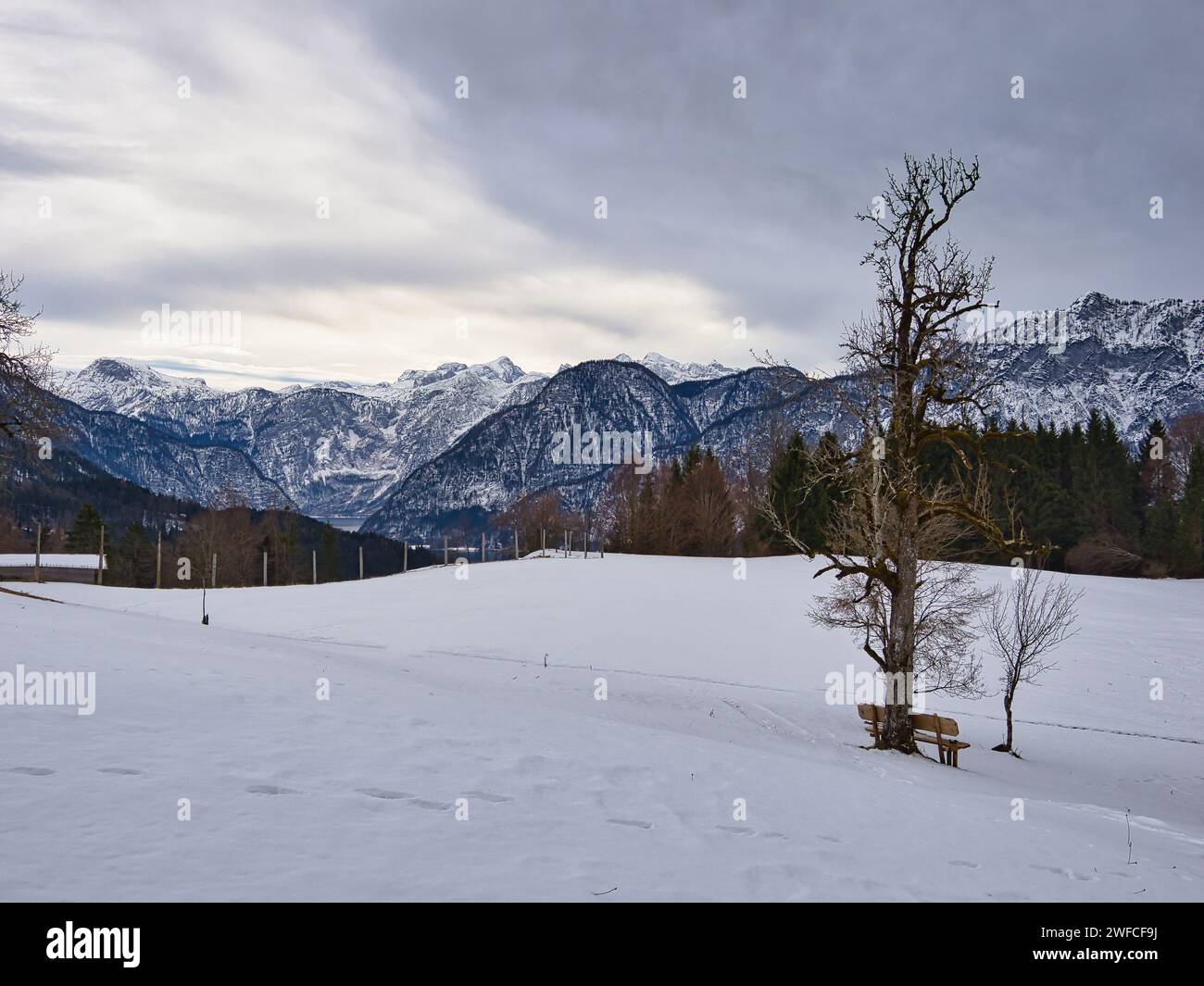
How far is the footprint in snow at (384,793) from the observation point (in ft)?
23.3

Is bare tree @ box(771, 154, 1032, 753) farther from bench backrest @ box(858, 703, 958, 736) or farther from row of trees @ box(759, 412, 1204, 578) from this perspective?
row of trees @ box(759, 412, 1204, 578)

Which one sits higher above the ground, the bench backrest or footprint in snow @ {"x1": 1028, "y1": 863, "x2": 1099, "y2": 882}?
footprint in snow @ {"x1": 1028, "y1": 863, "x2": 1099, "y2": 882}

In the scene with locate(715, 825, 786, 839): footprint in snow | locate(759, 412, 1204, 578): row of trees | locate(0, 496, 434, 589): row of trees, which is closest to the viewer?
locate(715, 825, 786, 839): footprint in snow

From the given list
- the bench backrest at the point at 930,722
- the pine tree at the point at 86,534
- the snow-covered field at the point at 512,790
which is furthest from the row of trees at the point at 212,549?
the bench backrest at the point at 930,722

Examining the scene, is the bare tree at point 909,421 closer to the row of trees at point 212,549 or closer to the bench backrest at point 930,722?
the bench backrest at point 930,722

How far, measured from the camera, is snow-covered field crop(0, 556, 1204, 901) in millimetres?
5457

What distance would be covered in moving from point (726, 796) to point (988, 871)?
2762 millimetres

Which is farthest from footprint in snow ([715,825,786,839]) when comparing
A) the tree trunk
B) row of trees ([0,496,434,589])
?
row of trees ([0,496,434,589])

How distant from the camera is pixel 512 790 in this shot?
7871 mm

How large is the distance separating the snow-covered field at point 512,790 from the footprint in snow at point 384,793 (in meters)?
0.13

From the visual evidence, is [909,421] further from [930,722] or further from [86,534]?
[86,534]

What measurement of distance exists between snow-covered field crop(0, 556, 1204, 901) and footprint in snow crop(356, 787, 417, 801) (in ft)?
0.42
